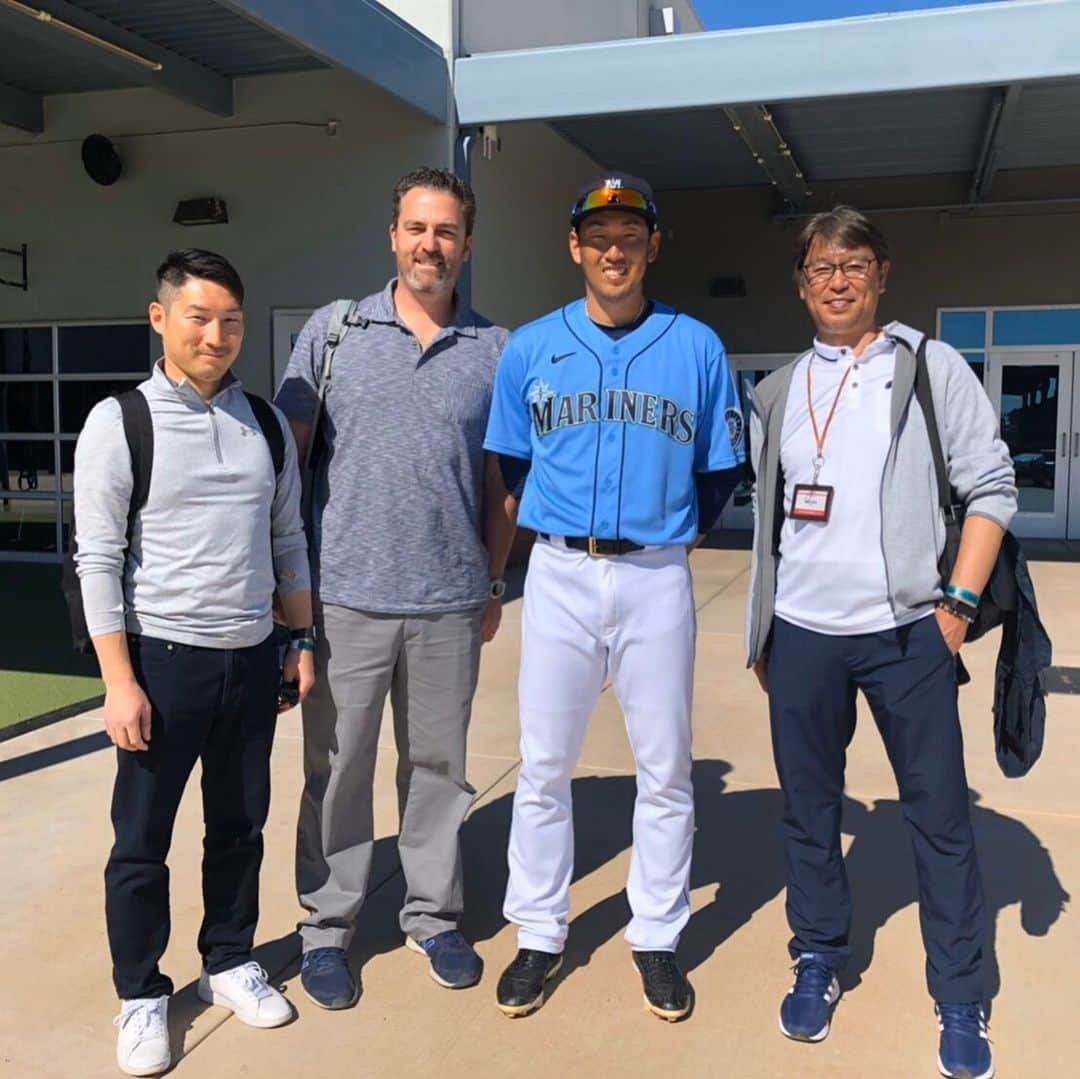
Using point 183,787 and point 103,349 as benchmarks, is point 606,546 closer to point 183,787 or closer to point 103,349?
point 183,787

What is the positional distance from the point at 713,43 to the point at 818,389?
6.39 m

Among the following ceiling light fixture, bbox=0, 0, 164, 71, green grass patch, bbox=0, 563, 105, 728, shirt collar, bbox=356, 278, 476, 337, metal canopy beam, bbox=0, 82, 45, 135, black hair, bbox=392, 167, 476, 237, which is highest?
metal canopy beam, bbox=0, 82, 45, 135

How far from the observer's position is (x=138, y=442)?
98.1 inches

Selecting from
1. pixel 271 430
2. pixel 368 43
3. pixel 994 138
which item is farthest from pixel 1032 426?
pixel 271 430

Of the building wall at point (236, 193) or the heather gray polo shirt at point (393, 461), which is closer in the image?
the heather gray polo shirt at point (393, 461)

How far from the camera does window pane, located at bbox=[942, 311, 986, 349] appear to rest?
46.3 ft

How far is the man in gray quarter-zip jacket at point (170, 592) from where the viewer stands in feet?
8.14

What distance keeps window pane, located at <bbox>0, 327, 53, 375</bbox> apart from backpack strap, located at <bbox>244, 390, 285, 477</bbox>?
9.46 meters

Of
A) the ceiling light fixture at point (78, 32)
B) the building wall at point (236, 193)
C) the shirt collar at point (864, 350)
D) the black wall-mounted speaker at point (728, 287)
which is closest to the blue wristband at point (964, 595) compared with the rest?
the shirt collar at point (864, 350)

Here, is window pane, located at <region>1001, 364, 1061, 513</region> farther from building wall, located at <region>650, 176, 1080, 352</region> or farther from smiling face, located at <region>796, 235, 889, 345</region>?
smiling face, located at <region>796, 235, 889, 345</region>

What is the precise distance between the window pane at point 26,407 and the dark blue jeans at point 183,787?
381 inches

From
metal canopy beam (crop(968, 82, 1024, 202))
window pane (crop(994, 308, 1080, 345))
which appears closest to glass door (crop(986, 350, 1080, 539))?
window pane (crop(994, 308, 1080, 345))

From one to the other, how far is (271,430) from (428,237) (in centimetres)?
67

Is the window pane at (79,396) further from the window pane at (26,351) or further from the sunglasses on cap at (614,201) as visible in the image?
the sunglasses on cap at (614,201)
